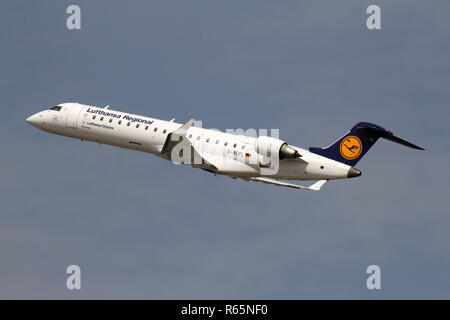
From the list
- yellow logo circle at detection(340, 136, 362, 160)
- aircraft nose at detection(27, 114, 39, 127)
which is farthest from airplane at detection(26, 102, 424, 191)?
aircraft nose at detection(27, 114, 39, 127)

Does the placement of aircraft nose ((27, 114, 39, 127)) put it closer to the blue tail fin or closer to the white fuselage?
the white fuselage

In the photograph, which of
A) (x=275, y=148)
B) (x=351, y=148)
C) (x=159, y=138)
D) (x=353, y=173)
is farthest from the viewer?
(x=159, y=138)

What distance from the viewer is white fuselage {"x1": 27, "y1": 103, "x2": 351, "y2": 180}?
38.8m

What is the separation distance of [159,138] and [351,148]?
10048mm

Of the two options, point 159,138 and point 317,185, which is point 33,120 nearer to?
point 159,138

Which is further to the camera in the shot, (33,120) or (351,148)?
(33,120)

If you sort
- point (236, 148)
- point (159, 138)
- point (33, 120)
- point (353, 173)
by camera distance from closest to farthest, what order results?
point (353, 173), point (236, 148), point (159, 138), point (33, 120)

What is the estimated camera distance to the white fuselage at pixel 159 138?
38750 millimetres

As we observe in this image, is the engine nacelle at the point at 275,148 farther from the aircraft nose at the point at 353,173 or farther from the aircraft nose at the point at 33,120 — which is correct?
the aircraft nose at the point at 33,120

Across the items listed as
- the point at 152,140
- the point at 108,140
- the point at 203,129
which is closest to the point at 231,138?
the point at 203,129

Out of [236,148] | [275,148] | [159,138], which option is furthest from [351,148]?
[159,138]

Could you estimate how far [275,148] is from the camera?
38000 millimetres

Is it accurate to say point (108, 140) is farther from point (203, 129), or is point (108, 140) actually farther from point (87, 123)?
point (203, 129)

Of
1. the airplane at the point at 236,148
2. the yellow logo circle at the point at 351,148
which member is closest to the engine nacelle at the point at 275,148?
the airplane at the point at 236,148
